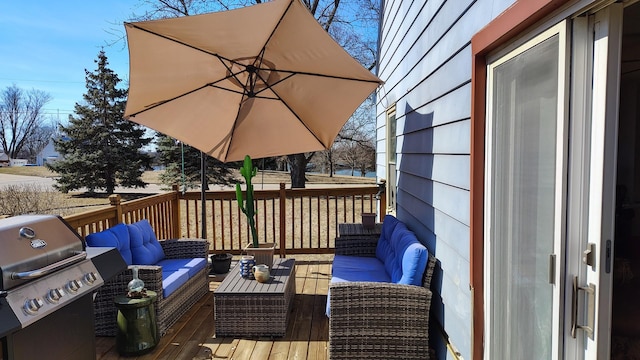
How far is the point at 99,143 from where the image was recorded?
16.4m

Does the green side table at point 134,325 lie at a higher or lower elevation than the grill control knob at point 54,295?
lower

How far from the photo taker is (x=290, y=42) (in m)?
3.25

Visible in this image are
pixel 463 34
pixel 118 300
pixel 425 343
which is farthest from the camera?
pixel 118 300

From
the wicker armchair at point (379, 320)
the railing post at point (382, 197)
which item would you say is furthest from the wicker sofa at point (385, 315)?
the railing post at point (382, 197)

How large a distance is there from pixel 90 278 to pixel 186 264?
171 cm

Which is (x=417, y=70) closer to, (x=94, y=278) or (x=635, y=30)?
(x=635, y=30)

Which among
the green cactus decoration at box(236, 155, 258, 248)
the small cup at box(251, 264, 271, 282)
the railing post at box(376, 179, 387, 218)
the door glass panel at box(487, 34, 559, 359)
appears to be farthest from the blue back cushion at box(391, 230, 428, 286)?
the railing post at box(376, 179, 387, 218)

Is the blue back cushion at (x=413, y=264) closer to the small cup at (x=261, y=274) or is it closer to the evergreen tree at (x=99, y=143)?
the small cup at (x=261, y=274)

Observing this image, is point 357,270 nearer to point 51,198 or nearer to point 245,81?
point 245,81

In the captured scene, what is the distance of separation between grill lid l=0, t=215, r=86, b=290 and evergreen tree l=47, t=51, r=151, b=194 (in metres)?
15.6

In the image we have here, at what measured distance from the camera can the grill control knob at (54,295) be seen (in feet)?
6.08

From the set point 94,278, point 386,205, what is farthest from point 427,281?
point 386,205

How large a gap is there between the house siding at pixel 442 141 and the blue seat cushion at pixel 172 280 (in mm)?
2098

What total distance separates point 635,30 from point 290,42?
241 cm
